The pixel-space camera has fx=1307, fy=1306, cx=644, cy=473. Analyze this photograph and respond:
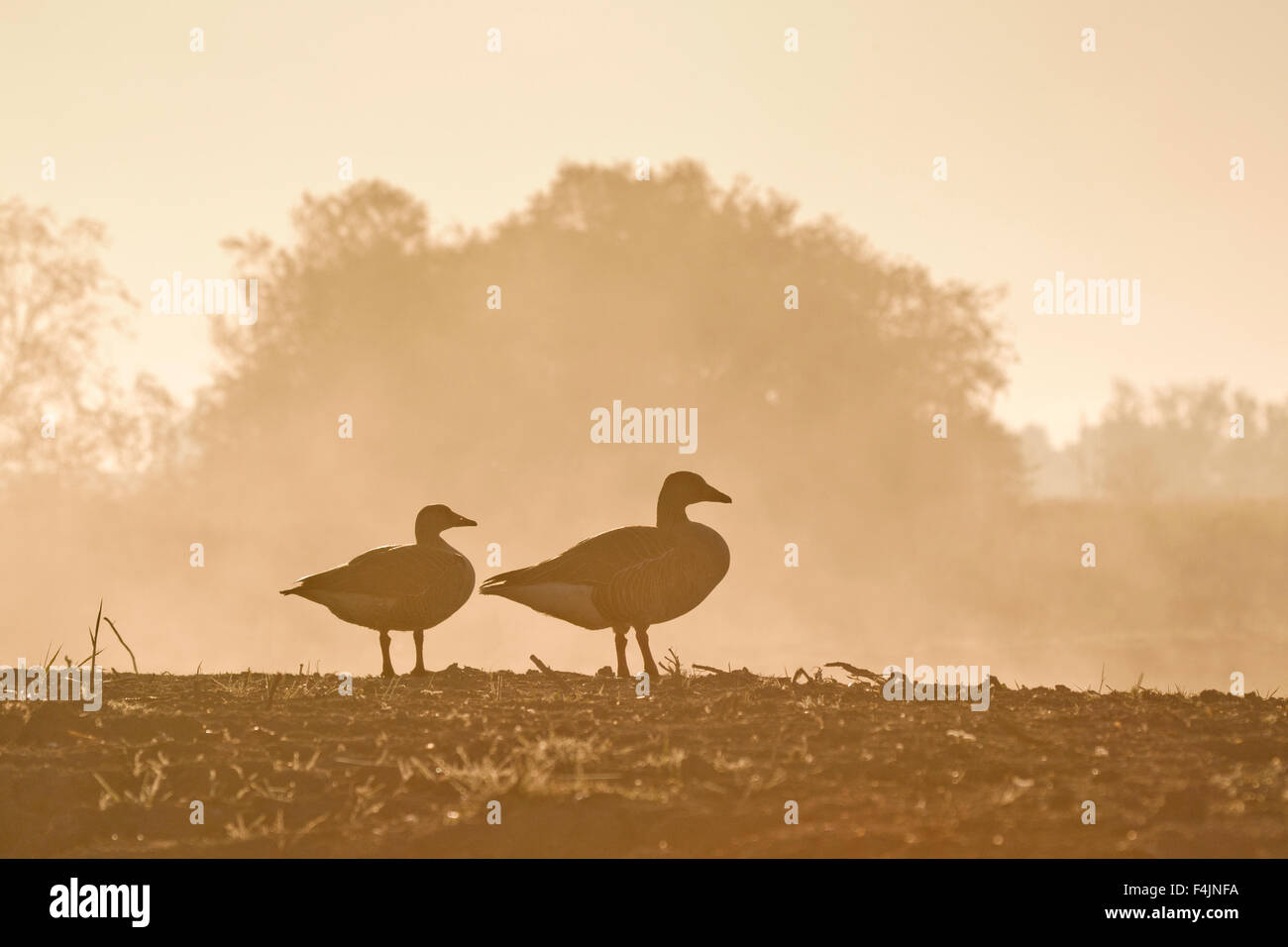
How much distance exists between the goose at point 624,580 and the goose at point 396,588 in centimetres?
41

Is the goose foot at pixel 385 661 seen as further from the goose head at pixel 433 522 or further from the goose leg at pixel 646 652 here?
the goose leg at pixel 646 652

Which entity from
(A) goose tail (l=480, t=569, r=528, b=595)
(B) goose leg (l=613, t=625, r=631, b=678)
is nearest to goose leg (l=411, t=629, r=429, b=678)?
(A) goose tail (l=480, t=569, r=528, b=595)

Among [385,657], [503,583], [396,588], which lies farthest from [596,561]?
[385,657]

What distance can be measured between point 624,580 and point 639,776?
557 centimetres

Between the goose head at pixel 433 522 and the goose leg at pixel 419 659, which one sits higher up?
the goose head at pixel 433 522

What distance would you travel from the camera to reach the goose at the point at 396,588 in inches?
515

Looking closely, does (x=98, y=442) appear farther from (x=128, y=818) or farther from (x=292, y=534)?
(x=128, y=818)

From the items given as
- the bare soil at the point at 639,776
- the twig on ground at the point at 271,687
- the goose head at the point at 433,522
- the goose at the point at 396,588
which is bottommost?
the bare soil at the point at 639,776

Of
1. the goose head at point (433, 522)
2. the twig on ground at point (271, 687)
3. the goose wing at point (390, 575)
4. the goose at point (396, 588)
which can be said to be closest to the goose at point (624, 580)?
the goose at point (396, 588)

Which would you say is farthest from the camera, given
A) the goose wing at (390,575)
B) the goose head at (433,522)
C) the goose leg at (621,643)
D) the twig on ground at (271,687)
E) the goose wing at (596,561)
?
the goose head at (433,522)

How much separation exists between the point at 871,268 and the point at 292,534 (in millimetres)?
31140

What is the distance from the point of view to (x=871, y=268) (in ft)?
214

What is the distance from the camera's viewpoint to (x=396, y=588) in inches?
515
